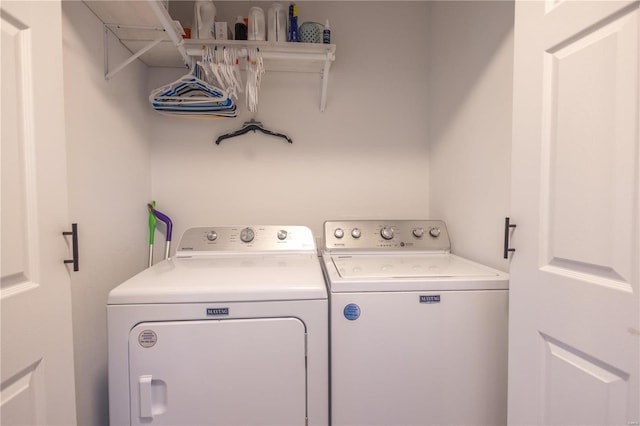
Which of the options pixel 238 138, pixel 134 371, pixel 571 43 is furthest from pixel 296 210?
pixel 571 43

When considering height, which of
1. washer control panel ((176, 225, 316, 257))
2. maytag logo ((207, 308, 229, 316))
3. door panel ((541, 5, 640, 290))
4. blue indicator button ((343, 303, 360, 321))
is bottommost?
blue indicator button ((343, 303, 360, 321))

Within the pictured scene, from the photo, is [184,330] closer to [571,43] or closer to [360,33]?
[571,43]

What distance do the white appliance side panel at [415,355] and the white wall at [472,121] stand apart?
1.15 feet

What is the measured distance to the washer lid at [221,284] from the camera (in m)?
1.10

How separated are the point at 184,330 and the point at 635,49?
1473mm

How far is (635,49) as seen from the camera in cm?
66

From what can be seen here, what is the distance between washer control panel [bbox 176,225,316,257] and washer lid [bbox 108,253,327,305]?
0.28 metres

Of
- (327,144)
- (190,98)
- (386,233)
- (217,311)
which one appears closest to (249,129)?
(190,98)

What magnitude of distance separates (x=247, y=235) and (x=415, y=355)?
108 cm

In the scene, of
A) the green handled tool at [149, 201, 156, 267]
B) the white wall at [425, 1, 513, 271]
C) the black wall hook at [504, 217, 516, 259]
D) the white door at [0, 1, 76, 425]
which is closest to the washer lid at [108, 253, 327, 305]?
the white door at [0, 1, 76, 425]

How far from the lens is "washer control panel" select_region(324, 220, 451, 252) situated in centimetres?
179

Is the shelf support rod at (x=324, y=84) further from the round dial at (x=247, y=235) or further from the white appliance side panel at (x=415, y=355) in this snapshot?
the white appliance side panel at (x=415, y=355)

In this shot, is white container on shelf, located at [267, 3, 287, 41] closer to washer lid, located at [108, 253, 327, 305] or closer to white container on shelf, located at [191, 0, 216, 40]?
white container on shelf, located at [191, 0, 216, 40]

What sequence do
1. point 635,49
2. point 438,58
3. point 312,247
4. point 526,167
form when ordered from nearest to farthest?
point 635,49, point 526,167, point 312,247, point 438,58
